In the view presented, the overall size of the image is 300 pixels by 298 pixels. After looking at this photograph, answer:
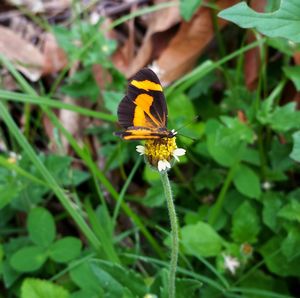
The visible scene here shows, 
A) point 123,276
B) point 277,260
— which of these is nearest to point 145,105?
point 123,276

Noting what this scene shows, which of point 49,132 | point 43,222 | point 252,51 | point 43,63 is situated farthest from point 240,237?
point 43,63

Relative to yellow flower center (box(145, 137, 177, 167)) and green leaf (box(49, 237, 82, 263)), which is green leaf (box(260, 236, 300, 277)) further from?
yellow flower center (box(145, 137, 177, 167))

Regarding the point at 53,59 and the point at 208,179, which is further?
the point at 53,59

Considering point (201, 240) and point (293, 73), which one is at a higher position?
point (293, 73)

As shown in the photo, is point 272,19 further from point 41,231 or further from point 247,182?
point 41,231

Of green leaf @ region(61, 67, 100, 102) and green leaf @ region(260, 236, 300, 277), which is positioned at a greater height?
green leaf @ region(61, 67, 100, 102)

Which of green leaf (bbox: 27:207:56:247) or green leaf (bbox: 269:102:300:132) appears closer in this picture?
green leaf (bbox: 269:102:300:132)

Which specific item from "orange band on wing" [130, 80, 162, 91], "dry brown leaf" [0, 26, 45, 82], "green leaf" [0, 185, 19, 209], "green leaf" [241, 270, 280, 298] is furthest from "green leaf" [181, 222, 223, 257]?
"dry brown leaf" [0, 26, 45, 82]
